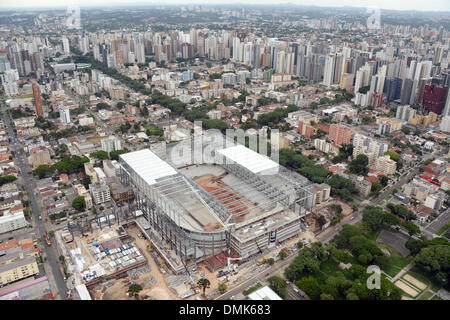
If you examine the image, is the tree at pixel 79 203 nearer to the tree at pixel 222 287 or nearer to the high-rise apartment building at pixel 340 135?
the tree at pixel 222 287

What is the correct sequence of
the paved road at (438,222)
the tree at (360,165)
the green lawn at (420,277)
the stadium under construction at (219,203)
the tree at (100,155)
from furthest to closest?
the tree at (100,155), the tree at (360,165), the paved road at (438,222), the stadium under construction at (219,203), the green lawn at (420,277)

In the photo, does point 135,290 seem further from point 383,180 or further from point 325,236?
point 383,180

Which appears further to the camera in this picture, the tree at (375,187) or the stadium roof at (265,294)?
the tree at (375,187)

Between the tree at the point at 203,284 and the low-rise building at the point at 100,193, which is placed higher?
the low-rise building at the point at 100,193

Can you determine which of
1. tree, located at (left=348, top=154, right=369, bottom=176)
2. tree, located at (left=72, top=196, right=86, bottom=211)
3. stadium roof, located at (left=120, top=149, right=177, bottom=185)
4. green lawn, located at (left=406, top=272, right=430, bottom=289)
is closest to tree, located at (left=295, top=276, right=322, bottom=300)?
green lawn, located at (left=406, top=272, right=430, bottom=289)

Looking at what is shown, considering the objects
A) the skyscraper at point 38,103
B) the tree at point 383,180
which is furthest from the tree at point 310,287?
the skyscraper at point 38,103

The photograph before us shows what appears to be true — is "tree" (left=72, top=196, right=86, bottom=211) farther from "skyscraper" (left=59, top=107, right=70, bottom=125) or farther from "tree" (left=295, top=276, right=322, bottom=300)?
"skyscraper" (left=59, top=107, right=70, bottom=125)

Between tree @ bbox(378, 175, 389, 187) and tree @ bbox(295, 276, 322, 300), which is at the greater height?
tree @ bbox(378, 175, 389, 187)
